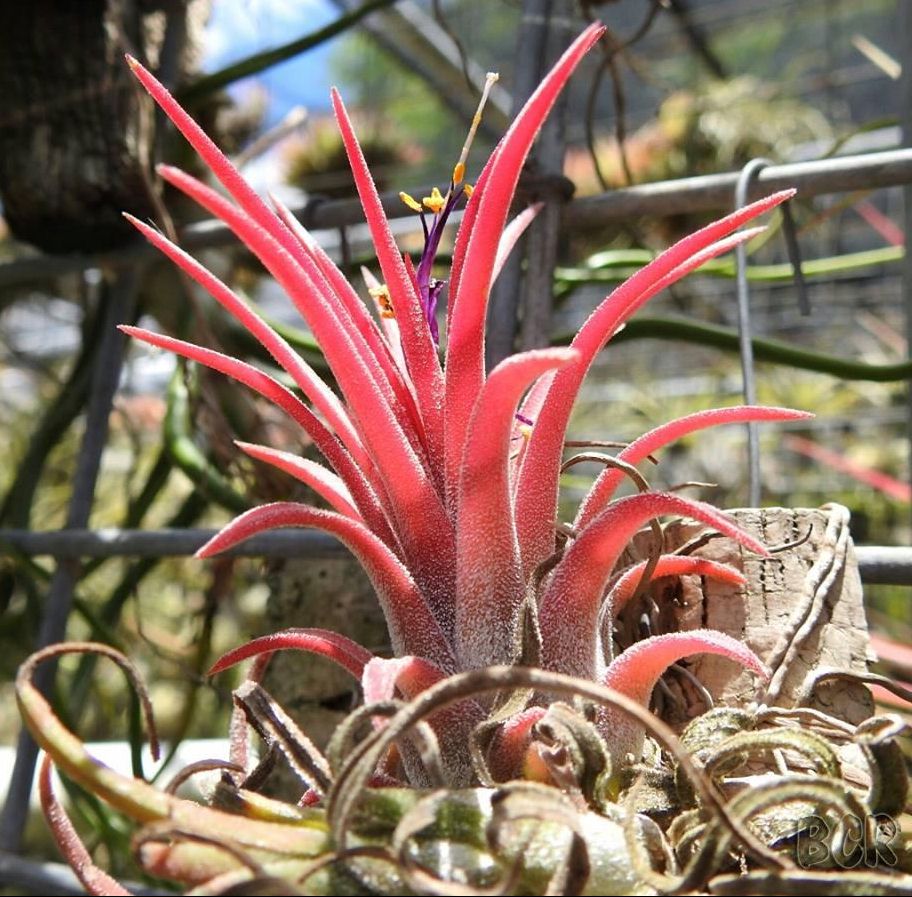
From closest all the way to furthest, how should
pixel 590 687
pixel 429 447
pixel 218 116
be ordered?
pixel 590 687 < pixel 429 447 < pixel 218 116

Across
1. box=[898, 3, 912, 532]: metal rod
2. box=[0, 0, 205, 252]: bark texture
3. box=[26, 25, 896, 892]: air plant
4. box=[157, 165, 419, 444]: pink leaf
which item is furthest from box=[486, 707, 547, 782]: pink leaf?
box=[0, 0, 205, 252]: bark texture

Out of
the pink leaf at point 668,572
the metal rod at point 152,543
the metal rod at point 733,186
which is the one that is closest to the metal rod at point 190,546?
the metal rod at point 152,543

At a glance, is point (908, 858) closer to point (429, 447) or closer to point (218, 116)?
point (429, 447)

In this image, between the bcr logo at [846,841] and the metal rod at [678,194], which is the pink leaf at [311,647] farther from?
the metal rod at [678,194]

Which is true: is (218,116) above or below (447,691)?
above

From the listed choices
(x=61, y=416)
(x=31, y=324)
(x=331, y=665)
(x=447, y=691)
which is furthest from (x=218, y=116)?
(x=31, y=324)

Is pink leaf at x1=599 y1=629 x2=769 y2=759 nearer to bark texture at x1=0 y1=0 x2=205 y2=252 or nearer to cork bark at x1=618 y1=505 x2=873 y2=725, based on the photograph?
cork bark at x1=618 y1=505 x2=873 y2=725
